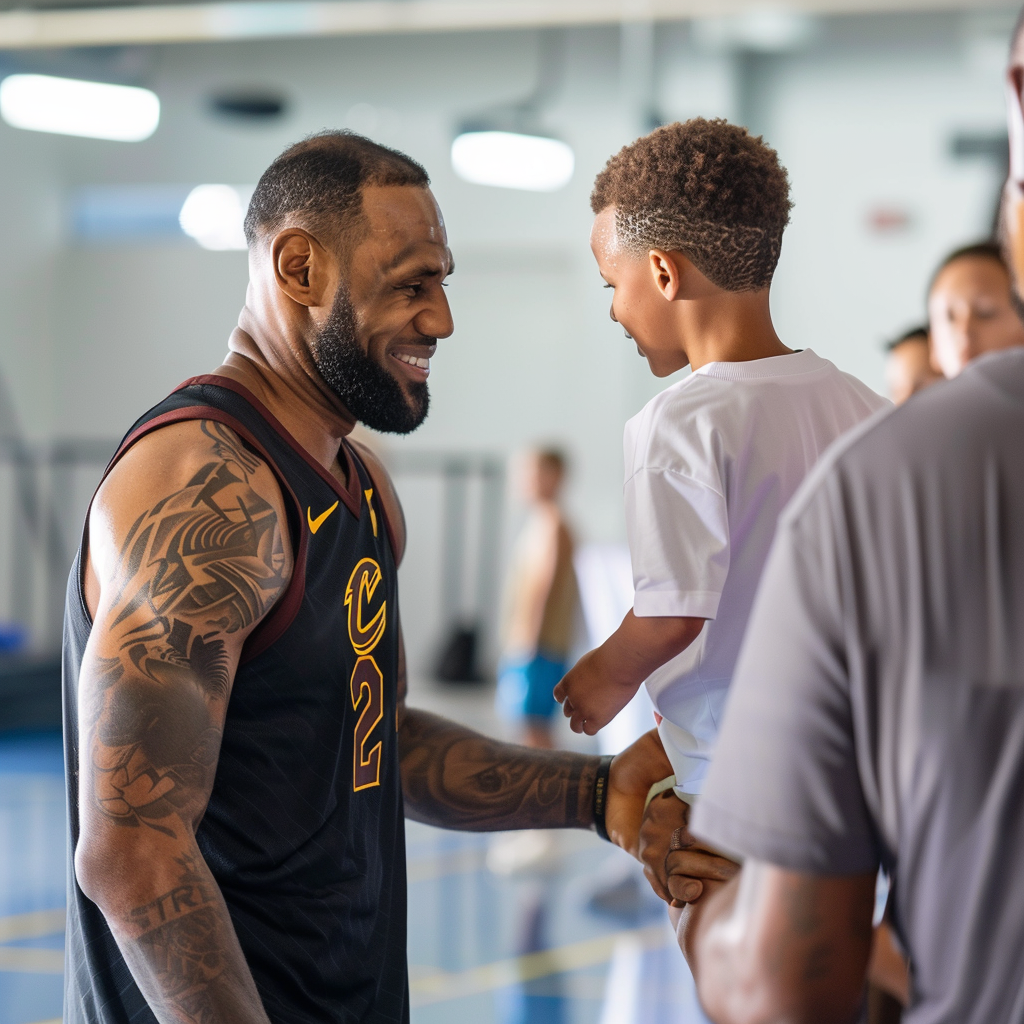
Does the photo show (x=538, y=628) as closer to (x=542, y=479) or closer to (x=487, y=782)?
(x=542, y=479)

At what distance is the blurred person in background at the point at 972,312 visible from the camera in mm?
2801

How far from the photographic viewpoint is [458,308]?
10391mm

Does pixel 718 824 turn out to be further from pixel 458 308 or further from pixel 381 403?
pixel 458 308

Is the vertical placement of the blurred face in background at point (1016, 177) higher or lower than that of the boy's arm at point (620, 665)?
higher

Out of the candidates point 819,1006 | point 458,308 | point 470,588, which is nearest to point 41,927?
point 819,1006

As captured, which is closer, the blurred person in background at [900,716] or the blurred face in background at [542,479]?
the blurred person in background at [900,716]

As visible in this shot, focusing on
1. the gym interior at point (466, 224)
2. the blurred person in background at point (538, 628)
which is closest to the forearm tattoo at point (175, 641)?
the gym interior at point (466, 224)

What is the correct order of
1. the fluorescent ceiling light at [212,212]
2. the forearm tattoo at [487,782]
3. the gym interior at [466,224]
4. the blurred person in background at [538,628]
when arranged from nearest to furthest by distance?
the forearm tattoo at [487,782] → the blurred person in background at [538,628] → the gym interior at [466,224] → the fluorescent ceiling light at [212,212]

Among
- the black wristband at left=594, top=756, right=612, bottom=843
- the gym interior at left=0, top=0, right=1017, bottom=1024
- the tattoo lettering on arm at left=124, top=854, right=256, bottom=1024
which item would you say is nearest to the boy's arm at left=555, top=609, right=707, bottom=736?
the black wristband at left=594, top=756, right=612, bottom=843

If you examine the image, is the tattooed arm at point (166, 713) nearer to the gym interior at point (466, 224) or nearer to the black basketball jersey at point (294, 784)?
the black basketball jersey at point (294, 784)

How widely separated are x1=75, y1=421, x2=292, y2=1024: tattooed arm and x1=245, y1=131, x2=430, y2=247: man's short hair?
1.45 ft

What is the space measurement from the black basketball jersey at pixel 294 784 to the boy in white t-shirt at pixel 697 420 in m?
0.30

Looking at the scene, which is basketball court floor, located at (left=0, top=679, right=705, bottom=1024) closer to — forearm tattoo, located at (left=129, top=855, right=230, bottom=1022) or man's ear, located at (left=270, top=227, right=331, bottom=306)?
forearm tattoo, located at (left=129, top=855, right=230, bottom=1022)

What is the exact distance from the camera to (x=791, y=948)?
0.80 meters
